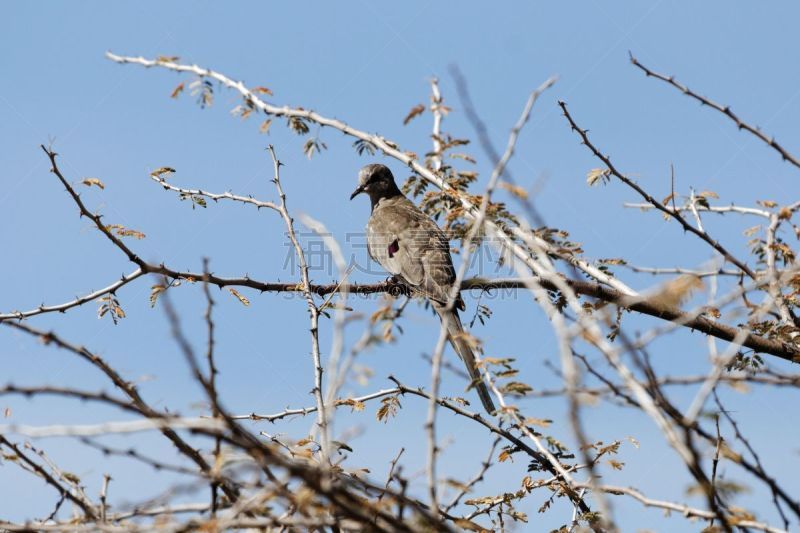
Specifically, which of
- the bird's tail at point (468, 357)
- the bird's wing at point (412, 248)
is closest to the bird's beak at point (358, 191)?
the bird's wing at point (412, 248)

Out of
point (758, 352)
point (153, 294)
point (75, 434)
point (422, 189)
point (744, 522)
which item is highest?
point (422, 189)

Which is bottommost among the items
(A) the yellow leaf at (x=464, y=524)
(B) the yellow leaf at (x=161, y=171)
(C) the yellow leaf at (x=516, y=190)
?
(A) the yellow leaf at (x=464, y=524)

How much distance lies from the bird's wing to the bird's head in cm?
61

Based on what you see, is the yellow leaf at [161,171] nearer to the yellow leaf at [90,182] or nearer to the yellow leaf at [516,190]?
the yellow leaf at [90,182]

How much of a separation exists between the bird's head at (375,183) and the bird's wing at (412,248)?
2.01ft

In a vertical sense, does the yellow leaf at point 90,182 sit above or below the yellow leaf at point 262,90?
below

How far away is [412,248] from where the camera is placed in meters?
6.91

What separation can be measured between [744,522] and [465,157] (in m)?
2.51

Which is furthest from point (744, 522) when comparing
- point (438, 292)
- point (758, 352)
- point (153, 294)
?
point (438, 292)

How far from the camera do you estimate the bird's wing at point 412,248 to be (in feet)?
21.5

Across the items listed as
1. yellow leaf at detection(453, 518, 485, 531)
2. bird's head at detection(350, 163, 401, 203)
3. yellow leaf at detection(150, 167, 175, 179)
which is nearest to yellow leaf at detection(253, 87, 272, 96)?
yellow leaf at detection(150, 167, 175, 179)

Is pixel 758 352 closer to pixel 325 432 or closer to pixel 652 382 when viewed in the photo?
pixel 652 382

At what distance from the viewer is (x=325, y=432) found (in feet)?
7.80

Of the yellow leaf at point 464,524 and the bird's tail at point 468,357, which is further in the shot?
the bird's tail at point 468,357
